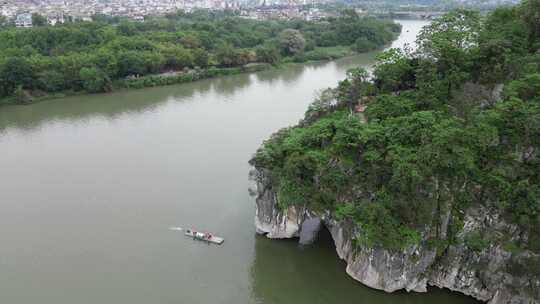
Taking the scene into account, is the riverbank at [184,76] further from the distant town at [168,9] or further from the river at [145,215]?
the distant town at [168,9]

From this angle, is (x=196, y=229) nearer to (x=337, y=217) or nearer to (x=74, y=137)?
(x=337, y=217)

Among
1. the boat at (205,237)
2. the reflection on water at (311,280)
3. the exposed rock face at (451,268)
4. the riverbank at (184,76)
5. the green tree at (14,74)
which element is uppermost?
the green tree at (14,74)

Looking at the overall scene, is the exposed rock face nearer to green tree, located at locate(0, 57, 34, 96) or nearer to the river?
the river

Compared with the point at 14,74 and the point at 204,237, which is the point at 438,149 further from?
the point at 14,74

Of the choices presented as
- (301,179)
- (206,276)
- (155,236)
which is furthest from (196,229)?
(301,179)

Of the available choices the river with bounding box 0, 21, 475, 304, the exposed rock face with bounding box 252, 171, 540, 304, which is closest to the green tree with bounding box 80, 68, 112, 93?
the river with bounding box 0, 21, 475, 304

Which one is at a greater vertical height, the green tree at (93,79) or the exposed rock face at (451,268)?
the green tree at (93,79)

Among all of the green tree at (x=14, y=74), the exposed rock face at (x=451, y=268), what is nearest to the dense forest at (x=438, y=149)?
the exposed rock face at (x=451, y=268)
